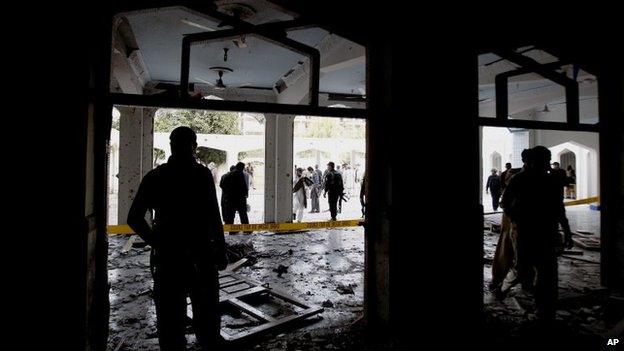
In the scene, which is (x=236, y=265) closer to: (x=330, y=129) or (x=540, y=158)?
(x=540, y=158)

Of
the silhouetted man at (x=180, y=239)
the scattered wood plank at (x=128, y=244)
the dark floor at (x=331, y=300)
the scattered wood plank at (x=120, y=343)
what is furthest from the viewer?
the scattered wood plank at (x=128, y=244)

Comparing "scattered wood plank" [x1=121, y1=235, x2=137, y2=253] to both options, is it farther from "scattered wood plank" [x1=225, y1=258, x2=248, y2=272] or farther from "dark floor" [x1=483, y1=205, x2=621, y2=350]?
"dark floor" [x1=483, y1=205, x2=621, y2=350]

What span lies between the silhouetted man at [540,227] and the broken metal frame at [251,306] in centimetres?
235

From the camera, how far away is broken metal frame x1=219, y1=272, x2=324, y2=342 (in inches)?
150

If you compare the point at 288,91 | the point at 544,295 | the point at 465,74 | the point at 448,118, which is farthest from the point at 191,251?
the point at 288,91

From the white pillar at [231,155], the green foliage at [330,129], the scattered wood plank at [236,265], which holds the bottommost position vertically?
the scattered wood plank at [236,265]

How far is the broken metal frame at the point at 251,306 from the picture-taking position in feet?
12.5

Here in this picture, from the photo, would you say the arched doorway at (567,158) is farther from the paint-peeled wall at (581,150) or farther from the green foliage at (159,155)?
the green foliage at (159,155)

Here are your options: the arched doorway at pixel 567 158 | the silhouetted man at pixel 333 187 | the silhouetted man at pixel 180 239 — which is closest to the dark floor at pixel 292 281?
the silhouetted man at pixel 180 239

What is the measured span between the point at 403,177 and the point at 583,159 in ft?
58.6

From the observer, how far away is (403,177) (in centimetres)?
353

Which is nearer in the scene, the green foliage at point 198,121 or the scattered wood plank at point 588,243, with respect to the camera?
the scattered wood plank at point 588,243

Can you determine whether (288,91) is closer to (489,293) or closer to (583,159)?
(489,293)

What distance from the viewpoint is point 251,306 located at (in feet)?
14.8
